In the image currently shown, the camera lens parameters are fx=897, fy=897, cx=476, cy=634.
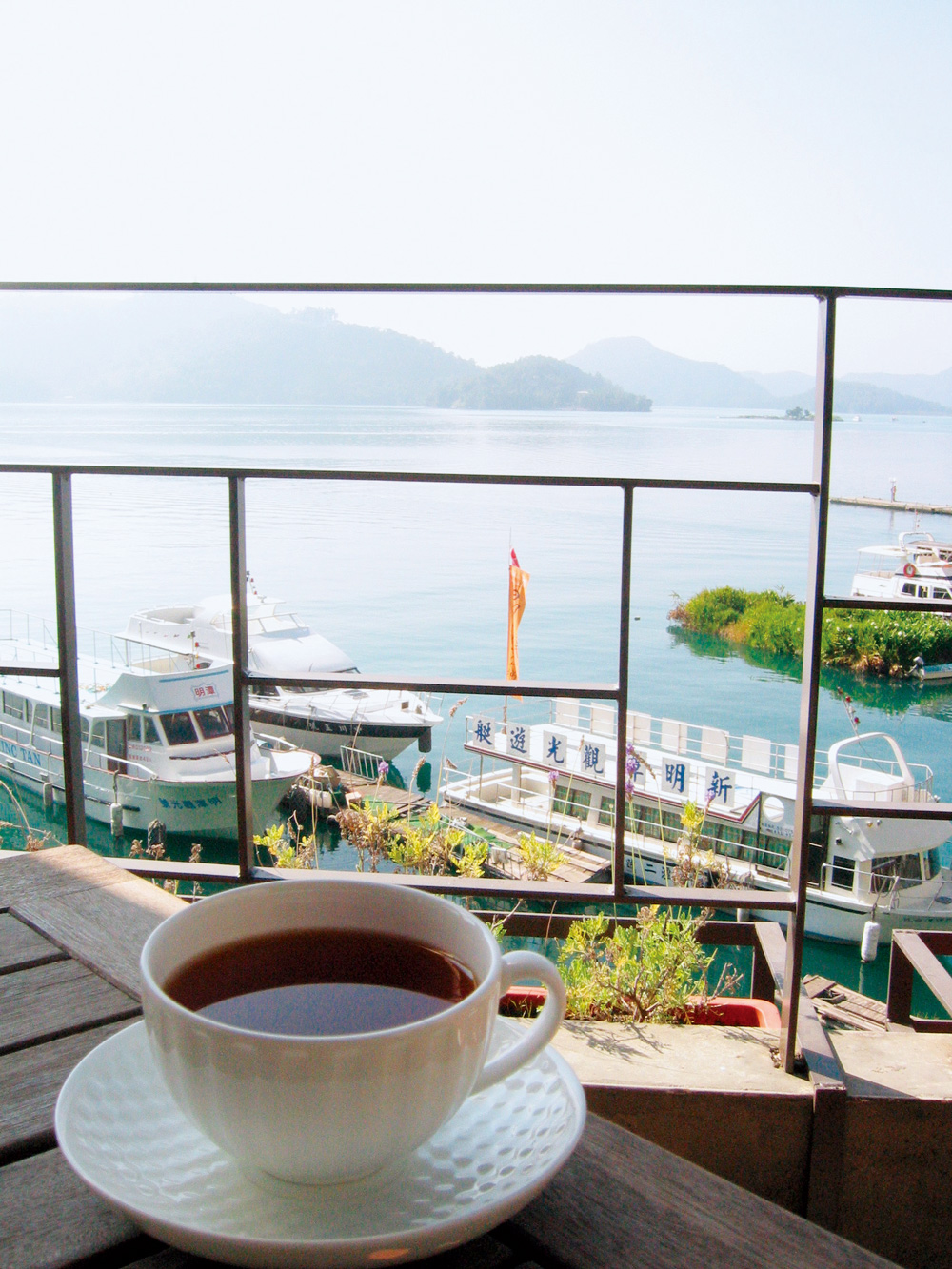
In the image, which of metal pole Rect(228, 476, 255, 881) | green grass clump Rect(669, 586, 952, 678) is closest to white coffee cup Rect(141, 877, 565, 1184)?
metal pole Rect(228, 476, 255, 881)

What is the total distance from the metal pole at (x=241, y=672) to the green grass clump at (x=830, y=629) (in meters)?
12.2

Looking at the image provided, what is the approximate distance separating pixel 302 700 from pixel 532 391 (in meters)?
8.29

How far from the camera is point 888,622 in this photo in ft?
45.1

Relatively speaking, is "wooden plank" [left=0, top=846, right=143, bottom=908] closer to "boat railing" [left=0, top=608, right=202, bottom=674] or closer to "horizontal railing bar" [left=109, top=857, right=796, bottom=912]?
"horizontal railing bar" [left=109, top=857, right=796, bottom=912]

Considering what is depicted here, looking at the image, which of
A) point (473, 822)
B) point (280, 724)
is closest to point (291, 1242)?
point (473, 822)

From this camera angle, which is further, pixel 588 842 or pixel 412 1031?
pixel 588 842

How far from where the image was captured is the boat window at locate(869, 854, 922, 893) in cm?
900

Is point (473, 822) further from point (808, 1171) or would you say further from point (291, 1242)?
point (291, 1242)

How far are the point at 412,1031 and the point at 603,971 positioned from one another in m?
1.78

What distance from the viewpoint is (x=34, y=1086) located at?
36cm

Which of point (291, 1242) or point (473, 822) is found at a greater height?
point (291, 1242)

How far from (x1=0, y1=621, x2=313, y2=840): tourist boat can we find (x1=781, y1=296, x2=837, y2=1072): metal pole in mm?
7370

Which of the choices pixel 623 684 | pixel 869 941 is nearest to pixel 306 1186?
pixel 623 684

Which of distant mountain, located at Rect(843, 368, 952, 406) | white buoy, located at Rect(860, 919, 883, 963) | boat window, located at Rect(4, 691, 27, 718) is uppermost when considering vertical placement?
distant mountain, located at Rect(843, 368, 952, 406)
